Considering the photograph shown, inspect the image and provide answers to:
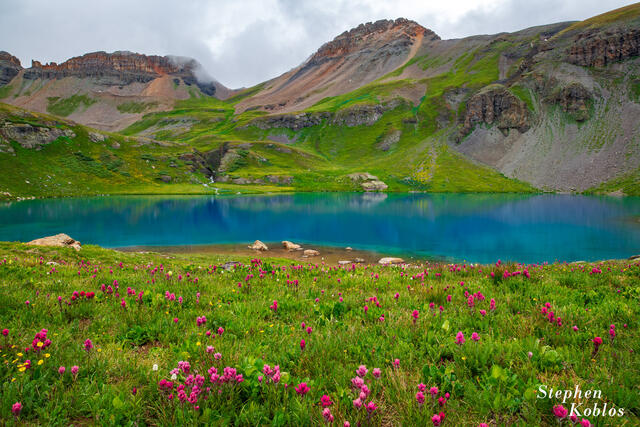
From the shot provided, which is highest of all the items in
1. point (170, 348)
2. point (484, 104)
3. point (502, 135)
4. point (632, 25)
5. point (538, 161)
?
point (632, 25)

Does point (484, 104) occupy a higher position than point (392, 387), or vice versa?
point (484, 104)

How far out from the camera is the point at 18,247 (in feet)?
64.8

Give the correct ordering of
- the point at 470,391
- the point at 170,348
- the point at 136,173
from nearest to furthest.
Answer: the point at 470,391, the point at 170,348, the point at 136,173

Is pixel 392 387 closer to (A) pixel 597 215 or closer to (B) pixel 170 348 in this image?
(B) pixel 170 348

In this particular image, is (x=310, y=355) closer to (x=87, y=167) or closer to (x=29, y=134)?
(x=87, y=167)

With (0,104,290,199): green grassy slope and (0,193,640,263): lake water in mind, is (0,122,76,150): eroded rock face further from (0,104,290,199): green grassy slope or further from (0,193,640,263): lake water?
(0,193,640,263): lake water

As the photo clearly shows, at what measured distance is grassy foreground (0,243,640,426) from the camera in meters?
3.07

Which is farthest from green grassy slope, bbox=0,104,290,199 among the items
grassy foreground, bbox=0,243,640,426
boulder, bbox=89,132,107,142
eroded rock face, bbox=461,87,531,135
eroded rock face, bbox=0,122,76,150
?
eroded rock face, bbox=461,87,531,135

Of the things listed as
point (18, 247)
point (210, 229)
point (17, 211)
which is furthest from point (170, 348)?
point (17, 211)

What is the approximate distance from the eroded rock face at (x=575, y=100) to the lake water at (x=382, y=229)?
10624cm

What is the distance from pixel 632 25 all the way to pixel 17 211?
26955 centimetres

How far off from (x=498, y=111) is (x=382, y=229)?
161 metres

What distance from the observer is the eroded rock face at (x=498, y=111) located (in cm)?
15925

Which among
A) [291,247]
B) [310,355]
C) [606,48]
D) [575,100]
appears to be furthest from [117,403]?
[606,48]
